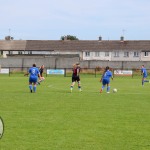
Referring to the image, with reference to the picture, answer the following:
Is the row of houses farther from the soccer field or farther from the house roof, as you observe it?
the soccer field

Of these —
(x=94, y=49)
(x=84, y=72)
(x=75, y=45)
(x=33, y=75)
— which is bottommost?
(x=84, y=72)

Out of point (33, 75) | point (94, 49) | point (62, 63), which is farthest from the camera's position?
point (94, 49)

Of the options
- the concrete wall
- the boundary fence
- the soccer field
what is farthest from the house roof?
the soccer field

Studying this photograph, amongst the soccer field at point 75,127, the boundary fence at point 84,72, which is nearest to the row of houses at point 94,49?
the boundary fence at point 84,72

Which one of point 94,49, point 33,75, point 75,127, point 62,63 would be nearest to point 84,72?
point 62,63

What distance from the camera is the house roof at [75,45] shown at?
3979 inches

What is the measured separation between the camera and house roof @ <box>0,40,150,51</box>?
10106 cm

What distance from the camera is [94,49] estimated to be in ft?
336

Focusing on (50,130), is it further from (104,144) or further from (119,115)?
(119,115)

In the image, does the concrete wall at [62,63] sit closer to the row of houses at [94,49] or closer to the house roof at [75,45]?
the row of houses at [94,49]

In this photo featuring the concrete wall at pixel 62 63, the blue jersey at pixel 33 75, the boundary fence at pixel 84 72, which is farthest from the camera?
the concrete wall at pixel 62 63

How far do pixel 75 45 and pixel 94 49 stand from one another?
4648 millimetres

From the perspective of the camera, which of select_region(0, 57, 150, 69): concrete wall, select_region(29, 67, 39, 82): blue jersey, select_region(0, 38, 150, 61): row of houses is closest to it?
select_region(29, 67, 39, 82): blue jersey

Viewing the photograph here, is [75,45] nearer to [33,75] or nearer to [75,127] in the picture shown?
[33,75]
